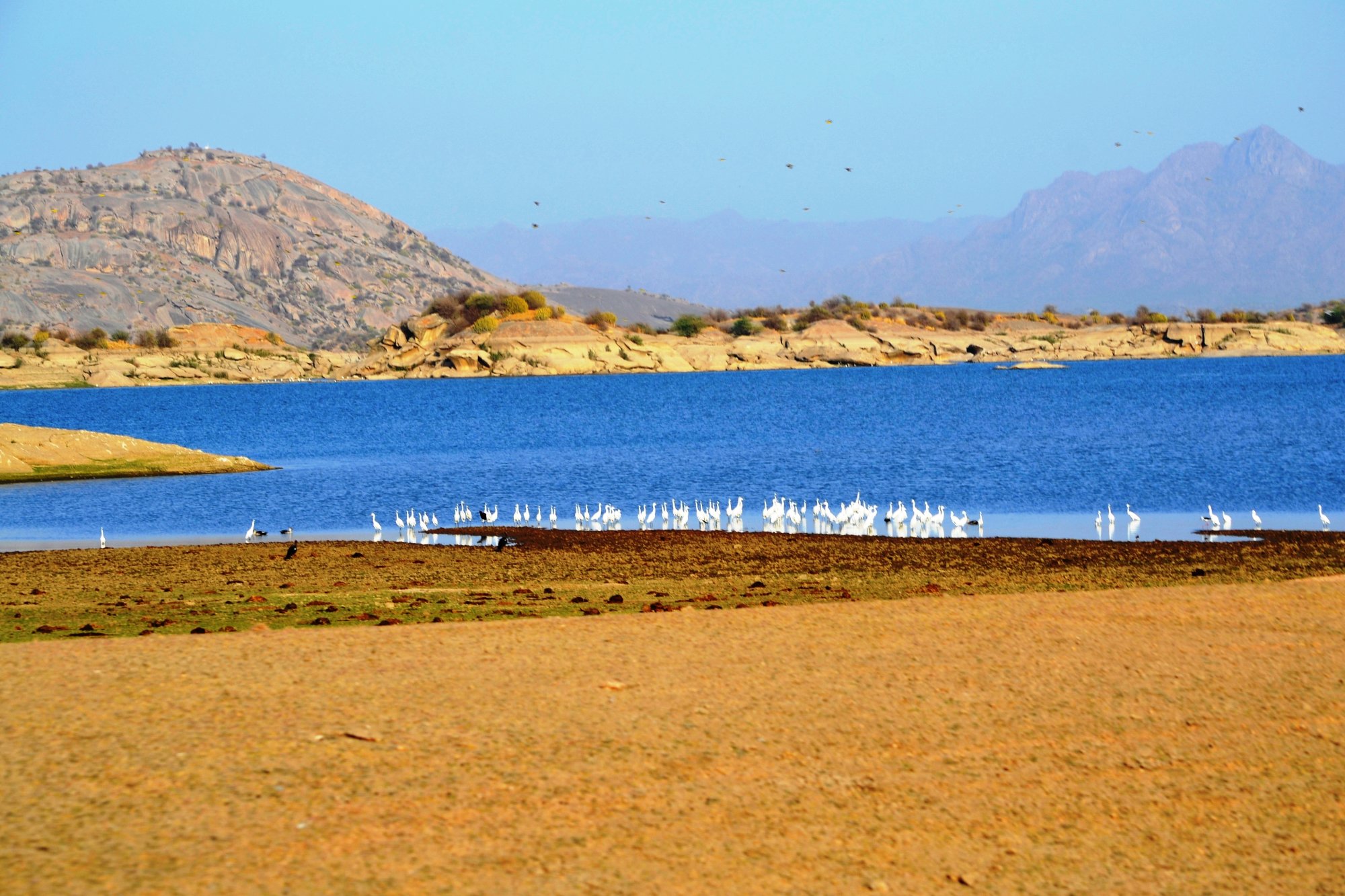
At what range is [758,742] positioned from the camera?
31.3 ft

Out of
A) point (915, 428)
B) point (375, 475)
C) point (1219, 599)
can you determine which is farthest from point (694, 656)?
point (915, 428)

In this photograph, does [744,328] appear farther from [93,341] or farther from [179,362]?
[93,341]

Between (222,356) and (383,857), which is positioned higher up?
(222,356)

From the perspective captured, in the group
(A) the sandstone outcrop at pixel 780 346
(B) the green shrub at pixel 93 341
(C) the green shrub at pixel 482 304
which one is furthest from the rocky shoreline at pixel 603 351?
(C) the green shrub at pixel 482 304

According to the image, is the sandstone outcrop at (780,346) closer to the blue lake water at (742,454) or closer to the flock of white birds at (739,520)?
the blue lake water at (742,454)

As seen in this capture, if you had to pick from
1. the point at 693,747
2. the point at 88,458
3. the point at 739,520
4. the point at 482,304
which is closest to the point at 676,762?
the point at 693,747

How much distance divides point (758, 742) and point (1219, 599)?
8.26 metres

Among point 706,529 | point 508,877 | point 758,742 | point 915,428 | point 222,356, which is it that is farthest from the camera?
point 222,356

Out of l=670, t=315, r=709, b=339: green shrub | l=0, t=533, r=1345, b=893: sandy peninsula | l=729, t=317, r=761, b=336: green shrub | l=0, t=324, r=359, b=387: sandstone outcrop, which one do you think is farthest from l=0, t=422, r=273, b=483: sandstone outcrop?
l=729, t=317, r=761, b=336: green shrub

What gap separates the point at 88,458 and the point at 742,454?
2201 cm

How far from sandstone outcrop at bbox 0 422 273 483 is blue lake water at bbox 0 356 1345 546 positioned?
1.41m

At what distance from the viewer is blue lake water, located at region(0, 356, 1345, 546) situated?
3262cm

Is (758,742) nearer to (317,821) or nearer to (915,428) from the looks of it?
(317,821)

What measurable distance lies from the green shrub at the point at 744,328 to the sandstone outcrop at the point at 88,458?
116m
